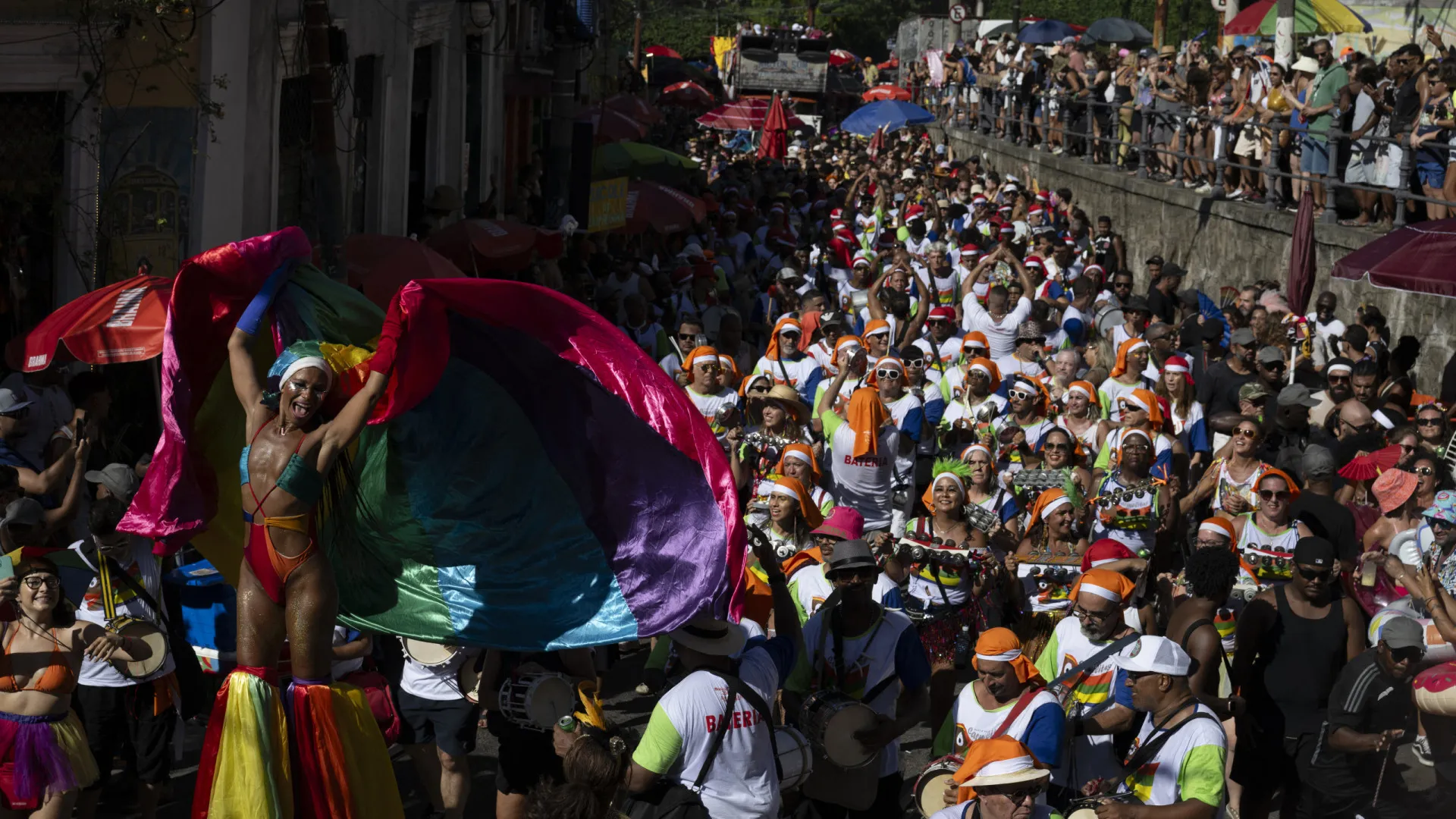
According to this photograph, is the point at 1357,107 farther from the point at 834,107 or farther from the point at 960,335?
the point at 834,107

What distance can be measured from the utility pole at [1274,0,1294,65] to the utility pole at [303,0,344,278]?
16.0 m

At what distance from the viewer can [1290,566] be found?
9.27 meters

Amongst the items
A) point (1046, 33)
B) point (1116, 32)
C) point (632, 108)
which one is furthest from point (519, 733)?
point (1046, 33)

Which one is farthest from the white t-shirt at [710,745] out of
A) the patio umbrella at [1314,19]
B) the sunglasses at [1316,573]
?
the patio umbrella at [1314,19]

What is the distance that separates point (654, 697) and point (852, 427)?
2168 millimetres

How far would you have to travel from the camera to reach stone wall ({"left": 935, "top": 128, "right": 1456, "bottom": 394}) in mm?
16250

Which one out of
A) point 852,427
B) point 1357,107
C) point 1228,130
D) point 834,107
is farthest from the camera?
point 834,107

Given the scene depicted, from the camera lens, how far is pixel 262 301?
664 cm

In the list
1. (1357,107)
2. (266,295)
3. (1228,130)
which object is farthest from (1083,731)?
(1228,130)

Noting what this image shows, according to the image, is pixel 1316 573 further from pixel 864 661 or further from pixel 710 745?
pixel 710 745

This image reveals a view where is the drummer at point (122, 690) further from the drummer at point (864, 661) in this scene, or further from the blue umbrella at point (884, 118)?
the blue umbrella at point (884, 118)

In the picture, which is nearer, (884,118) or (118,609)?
(118,609)

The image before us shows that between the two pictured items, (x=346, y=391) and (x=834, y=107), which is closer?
(x=346, y=391)

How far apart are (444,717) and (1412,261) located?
723cm
